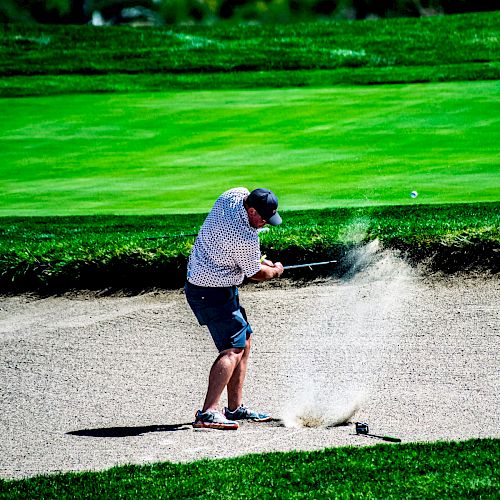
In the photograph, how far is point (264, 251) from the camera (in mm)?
11156

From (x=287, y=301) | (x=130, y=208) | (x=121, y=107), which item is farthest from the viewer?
(x=121, y=107)

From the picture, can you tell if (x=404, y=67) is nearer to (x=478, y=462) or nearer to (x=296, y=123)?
(x=296, y=123)

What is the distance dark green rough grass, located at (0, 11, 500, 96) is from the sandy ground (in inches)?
423

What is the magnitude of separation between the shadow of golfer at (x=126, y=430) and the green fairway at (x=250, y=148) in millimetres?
5116

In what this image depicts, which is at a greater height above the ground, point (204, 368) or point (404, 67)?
point (404, 67)

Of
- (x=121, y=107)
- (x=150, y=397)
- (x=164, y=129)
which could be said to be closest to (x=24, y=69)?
(x=121, y=107)

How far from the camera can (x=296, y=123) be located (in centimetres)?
1723

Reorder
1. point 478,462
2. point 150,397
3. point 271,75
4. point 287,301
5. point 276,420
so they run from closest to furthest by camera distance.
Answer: point 478,462 < point 276,420 < point 150,397 < point 287,301 < point 271,75

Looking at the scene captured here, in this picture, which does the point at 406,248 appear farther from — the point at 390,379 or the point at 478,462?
the point at 478,462

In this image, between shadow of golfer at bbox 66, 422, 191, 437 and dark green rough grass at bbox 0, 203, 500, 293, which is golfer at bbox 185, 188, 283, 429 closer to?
shadow of golfer at bbox 66, 422, 191, 437

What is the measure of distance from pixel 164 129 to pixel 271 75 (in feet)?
16.2

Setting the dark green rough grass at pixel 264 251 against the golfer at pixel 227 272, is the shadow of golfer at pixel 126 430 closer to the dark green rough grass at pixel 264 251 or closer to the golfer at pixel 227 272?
the golfer at pixel 227 272

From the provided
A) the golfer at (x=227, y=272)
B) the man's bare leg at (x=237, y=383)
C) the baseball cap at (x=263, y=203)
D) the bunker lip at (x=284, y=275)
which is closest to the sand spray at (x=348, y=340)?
the bunker lip at (x=284, y=275)

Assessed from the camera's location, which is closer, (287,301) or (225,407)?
(225,407)
